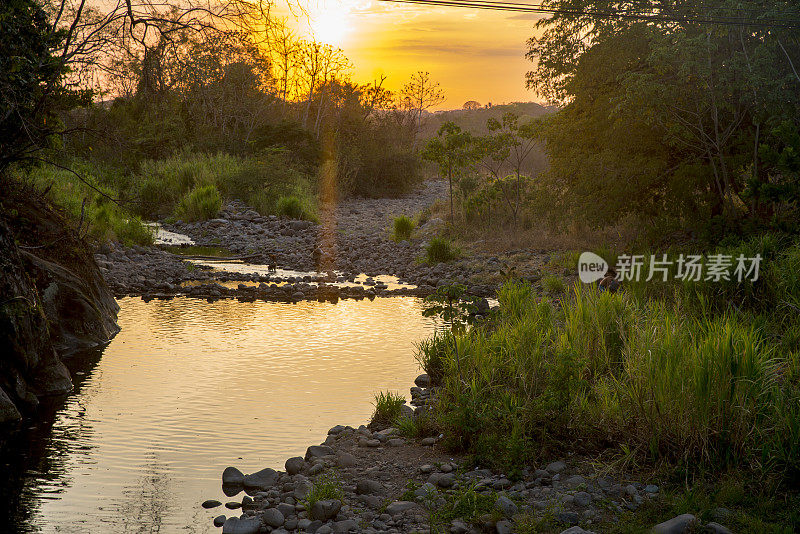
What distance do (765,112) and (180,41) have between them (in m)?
9.36

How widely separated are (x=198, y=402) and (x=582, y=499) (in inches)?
158

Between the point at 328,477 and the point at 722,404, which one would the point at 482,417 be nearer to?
the point at 328,477

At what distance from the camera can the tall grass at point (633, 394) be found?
14.6 feet

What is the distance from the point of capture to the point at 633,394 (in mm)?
4805

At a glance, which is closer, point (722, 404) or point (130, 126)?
point (722, 404)

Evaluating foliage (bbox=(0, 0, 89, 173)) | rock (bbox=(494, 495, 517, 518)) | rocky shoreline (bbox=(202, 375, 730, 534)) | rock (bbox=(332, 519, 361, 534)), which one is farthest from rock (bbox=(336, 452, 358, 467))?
foliage (bbox=(0, 0, 89, 173))

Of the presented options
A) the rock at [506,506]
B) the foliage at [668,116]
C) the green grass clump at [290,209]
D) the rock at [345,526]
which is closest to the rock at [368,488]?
the rock at [345,526]

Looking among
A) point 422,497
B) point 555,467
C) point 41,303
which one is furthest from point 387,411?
point 41,303

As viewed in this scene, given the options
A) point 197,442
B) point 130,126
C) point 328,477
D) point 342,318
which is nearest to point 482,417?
point 328,477

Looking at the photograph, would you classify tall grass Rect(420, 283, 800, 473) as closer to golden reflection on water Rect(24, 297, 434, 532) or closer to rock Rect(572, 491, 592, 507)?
rock Rect(572, 491, 592, 507)

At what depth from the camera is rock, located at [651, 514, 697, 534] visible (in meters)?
3.69

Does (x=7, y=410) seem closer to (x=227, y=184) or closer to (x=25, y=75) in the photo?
(x=25, y=75)

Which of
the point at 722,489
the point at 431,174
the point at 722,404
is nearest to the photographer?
the point at 722,489

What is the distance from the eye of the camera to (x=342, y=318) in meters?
10.9
